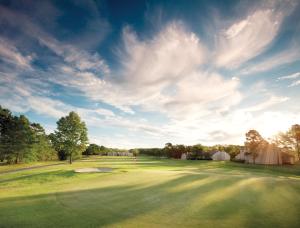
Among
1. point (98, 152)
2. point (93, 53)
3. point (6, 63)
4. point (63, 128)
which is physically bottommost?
point (98, 152)

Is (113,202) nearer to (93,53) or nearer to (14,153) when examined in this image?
(93,53)

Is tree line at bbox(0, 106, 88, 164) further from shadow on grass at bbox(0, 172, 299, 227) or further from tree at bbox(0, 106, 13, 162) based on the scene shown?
shadow on grass at bbox(0, 172, 299, 227)

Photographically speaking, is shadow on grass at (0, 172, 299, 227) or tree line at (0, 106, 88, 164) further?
tree line at (0, 106, 88, 164)

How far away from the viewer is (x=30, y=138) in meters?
47.3

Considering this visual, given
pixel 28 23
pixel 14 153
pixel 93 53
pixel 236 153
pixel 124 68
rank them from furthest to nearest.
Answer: pixel 236 153 → pixel 14 153 → pixel 124 68 → pixel 93 53 → pixel 28 23

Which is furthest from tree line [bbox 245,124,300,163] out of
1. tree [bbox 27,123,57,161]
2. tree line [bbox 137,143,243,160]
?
tree [bbox 27,123,57,161]

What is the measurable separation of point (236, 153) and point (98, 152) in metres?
89.7

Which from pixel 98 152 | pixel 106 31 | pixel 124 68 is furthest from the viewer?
pixel 98 152

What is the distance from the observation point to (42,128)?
55688mm

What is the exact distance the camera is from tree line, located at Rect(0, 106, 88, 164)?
1564 inches

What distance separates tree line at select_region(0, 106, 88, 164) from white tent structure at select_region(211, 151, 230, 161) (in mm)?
60289

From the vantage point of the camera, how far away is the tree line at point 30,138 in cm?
3972

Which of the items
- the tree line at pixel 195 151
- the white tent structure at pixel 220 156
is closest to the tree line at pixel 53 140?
the tree line at pixel 195 151

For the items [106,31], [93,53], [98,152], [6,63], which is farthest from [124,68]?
[98,152]
